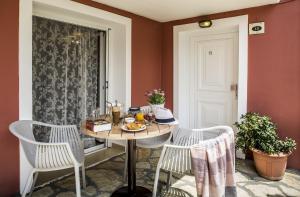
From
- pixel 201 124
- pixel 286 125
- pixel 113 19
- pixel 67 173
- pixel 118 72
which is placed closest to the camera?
pixel 67 173

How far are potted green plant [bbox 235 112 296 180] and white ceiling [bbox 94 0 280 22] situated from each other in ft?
4.95

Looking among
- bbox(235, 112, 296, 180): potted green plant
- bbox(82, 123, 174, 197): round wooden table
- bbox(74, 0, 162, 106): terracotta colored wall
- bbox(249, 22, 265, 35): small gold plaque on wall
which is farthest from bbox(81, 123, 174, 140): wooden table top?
bbox(249, 22, 265, 35): small gold plaque on wall

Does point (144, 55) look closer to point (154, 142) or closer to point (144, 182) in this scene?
point (154, 142)

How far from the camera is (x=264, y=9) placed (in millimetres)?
3246

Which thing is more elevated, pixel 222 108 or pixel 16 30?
pixel 16 30

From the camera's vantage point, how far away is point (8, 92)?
237 cm

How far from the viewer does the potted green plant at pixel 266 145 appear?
282cm

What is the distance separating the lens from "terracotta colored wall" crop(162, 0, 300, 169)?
306 centimetres

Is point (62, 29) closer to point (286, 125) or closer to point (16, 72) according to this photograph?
point (16, 72)

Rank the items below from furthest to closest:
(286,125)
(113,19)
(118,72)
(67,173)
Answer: (118,72)
(113,19)
(286,125)
(67,173)

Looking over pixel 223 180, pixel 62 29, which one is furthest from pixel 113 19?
pixel 223 180

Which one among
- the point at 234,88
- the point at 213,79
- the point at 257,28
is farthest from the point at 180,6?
the point at 234,88

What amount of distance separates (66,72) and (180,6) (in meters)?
1.80

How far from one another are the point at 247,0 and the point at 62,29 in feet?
8.00
